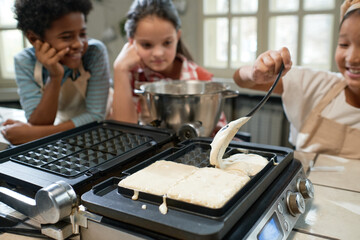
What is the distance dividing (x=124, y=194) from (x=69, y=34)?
0.91 meters

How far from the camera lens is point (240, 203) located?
0.52 m

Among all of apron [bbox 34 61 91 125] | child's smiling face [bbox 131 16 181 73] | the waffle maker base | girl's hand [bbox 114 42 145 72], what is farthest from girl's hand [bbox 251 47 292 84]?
apron [bbox 34 61 91 125]

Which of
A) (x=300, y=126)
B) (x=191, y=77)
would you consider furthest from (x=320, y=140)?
(x=191, y=77)

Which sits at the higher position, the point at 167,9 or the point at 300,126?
the point at 167,9

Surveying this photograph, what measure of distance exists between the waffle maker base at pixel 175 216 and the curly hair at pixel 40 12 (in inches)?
34.1

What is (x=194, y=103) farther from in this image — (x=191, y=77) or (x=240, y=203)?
(x=191, y=77)

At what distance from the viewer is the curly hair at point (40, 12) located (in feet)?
3.92

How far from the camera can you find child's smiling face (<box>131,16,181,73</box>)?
4.52 feet

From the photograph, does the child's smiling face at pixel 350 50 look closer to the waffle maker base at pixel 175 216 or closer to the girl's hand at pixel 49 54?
the waffle maker base at pixel 175 216

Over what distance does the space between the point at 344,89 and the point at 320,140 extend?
0.72 ft

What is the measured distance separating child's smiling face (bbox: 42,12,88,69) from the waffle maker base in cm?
85

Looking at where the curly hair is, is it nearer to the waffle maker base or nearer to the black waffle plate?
the black waffle plate

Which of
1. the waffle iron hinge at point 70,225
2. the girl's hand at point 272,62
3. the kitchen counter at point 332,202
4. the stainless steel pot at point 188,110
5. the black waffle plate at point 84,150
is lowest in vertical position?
the kitchen counter at point 332,202

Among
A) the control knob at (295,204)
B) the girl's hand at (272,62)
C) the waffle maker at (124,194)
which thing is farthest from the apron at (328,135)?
the control knob at (295,204)
